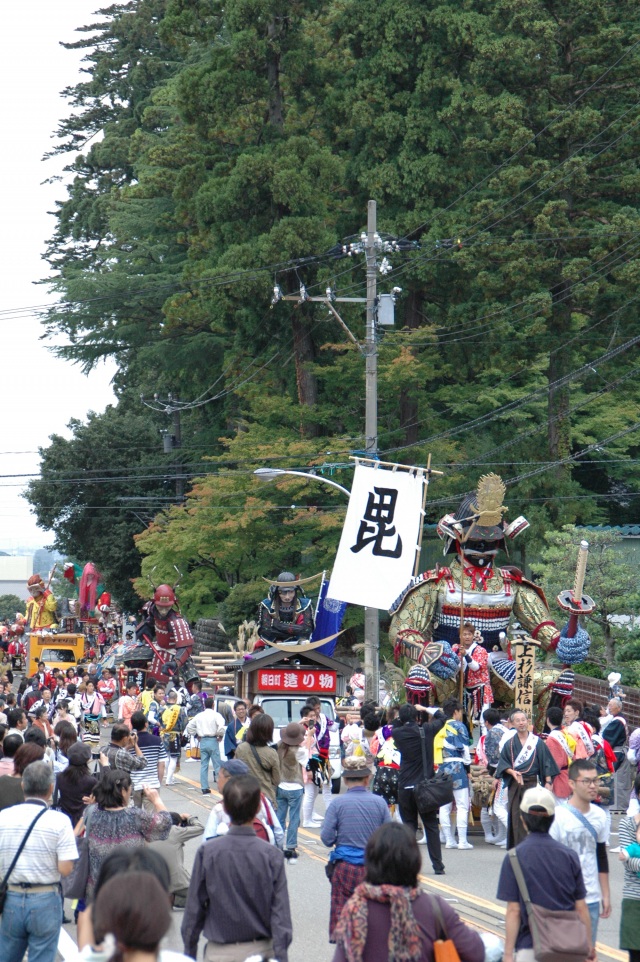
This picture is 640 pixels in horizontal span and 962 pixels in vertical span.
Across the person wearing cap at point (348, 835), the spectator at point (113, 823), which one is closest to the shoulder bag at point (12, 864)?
the spectator at point (113, 823)

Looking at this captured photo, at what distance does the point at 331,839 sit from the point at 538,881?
203 cm

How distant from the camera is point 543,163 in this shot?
35875mm

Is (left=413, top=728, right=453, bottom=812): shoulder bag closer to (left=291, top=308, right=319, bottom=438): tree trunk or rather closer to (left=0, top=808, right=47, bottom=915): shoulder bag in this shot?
(left=0, top=808, right=47, bottom=915): shoulder bag

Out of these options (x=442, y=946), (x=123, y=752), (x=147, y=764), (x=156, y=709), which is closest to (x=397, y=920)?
(x=442, y=946)

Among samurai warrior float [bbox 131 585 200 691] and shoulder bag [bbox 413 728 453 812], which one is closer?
shoulder bag [bbox 413 728 453 812]

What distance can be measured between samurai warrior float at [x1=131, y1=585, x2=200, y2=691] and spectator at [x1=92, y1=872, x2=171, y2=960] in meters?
28.7

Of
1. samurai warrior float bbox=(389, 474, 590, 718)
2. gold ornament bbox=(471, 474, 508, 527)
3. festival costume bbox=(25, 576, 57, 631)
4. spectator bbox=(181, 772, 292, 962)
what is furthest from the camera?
festival costume bbox=(25, 576, 57, 631)

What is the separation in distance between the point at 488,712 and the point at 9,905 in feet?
26.9

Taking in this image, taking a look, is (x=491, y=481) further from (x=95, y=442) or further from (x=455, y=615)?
(x=95, y=442)

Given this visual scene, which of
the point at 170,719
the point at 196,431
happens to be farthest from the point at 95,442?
the point at 170,719

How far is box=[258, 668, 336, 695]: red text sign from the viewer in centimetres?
2594

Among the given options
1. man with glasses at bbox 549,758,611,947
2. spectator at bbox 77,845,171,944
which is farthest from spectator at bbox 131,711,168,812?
spectator at bbox 77,845,171,944

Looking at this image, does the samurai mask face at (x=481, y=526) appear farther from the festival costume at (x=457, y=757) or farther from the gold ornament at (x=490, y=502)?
the festival costume at (x=457, y=757)

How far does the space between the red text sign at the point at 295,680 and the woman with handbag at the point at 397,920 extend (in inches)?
792
